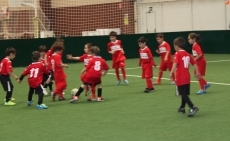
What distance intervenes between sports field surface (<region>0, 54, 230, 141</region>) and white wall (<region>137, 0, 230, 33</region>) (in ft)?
52.7

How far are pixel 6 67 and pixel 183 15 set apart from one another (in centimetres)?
2022

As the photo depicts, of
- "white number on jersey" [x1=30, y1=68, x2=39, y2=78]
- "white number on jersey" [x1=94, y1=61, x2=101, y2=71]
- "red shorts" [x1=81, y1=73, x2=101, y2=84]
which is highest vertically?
"white number on jersey" [x1=94, y1=61, x2=101, y2=71]

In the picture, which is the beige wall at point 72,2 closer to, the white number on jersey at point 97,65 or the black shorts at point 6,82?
the black shorts at point 6,82

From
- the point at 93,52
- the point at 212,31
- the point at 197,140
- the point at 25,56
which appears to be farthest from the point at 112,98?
the point at 212,31

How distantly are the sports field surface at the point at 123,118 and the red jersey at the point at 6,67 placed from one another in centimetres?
80

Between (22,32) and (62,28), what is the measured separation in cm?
232

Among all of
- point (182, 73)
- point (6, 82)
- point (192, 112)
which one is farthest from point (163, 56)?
point (192, 112)

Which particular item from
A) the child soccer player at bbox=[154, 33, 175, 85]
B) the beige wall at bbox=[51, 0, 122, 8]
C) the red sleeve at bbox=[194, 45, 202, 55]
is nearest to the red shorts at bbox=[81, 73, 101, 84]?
the red sleeve at bbox=[194, 45, 202, 55]

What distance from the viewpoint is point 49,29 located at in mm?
28953

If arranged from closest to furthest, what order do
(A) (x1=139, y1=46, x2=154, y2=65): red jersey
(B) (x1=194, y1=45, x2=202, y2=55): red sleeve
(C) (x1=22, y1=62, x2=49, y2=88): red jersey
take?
(C) (x1=22, y1=62, x2=49, y2=88): red jersey
(B) (x1=194, y1=45, x2=202, y2=55): red sleeve
(A) (x1=139, y1=46, x2=154, y2=65): red jersey

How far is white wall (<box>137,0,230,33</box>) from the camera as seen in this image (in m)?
29.8

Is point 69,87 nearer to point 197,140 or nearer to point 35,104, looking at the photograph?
point 35,104

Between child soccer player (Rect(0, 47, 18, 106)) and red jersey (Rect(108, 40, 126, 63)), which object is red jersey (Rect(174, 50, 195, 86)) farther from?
red jersey (Rect(108, 40, 126, 63))

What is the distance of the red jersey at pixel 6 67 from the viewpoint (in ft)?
39.9
